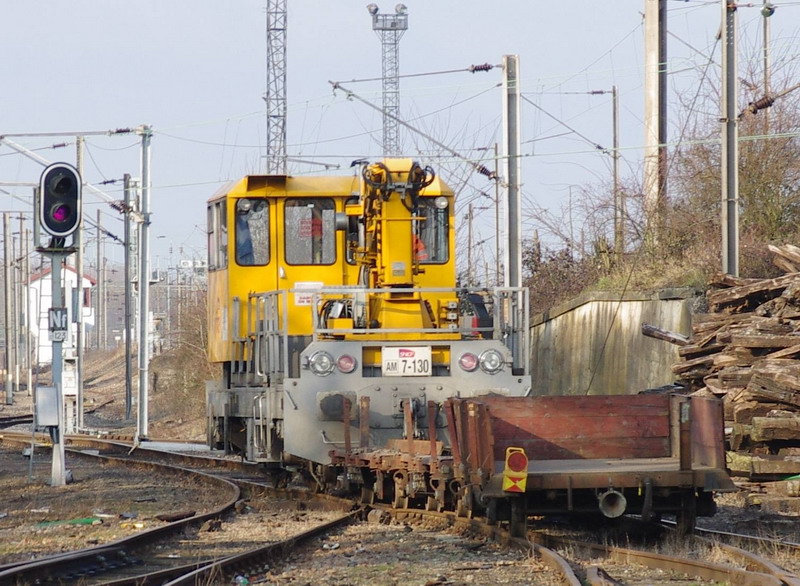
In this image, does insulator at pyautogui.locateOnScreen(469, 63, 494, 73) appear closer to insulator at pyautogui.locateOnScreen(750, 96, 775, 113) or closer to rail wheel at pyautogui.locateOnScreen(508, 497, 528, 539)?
insulator at pyautogui.locateOnScreen(750, 96, 775, 113)

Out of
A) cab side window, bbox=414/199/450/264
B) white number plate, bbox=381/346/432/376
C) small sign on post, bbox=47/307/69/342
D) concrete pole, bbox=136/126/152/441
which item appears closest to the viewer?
white number plate, bbox=381/346/432/376

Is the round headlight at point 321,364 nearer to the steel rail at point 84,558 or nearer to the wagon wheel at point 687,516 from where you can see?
the steel rail at point 84,558

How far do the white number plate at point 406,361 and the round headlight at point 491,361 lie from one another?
1.84 feet

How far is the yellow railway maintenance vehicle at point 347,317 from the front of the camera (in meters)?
13.1

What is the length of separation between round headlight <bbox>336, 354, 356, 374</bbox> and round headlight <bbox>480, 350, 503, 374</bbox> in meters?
1.32

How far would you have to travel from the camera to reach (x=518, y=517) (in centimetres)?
1013

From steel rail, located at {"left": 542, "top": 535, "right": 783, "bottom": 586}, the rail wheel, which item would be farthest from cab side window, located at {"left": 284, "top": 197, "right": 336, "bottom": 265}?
steel rail, located at {"left": 542, "top": 535, "right": 783, "bottom": 586}

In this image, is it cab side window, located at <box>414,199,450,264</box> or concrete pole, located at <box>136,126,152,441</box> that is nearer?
cab side window, located at <box>414,199,450,264</box>

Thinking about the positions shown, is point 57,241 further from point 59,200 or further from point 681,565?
point 681,565

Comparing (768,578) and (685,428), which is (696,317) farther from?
(768,578)

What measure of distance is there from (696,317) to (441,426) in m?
6.71

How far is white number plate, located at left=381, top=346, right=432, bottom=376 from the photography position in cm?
1317

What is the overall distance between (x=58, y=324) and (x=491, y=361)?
6.67m

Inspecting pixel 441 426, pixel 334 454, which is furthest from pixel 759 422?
pixel 334 454
